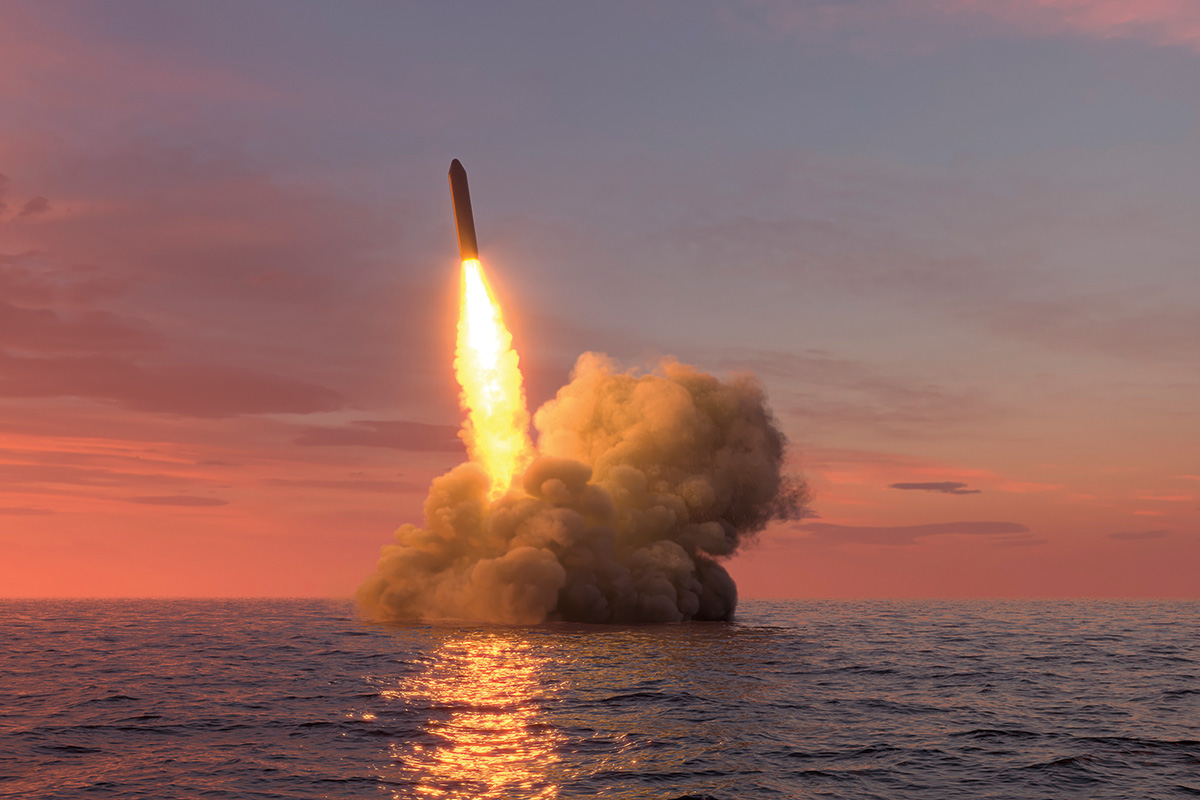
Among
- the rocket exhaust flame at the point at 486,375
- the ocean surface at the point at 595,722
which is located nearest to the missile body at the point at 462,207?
the rocket exhaust flame at the point at 486,375

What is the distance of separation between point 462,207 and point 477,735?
123ft

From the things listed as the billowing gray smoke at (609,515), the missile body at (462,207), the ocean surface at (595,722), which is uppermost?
the missile body at (462,207)

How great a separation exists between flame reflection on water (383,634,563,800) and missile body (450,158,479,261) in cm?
2676

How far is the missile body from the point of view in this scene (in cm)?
5519

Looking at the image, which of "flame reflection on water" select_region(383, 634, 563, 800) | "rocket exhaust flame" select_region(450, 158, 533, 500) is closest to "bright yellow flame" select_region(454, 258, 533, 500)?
"rocket exhaust flame" select_region(450, 158, 533, 500)

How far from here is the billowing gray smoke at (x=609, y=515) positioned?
59.5 metres

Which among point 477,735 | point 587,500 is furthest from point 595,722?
point 587,500

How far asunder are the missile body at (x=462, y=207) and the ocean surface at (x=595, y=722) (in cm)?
2354

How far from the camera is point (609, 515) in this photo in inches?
2420

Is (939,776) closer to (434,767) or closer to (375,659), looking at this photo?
(434,767)

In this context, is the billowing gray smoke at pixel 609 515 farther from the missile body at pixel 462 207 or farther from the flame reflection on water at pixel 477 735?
the flame reflection on water at pixel 477 735

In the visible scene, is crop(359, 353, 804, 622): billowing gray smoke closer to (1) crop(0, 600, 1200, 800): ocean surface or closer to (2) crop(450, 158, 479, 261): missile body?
(1) crop(0, 600, 1200, 800): ocean surface

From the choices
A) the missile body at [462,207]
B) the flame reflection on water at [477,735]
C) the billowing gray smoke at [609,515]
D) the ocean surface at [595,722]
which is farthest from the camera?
the billowing gray smoke at [609,515]

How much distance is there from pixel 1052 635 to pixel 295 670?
171 feet
